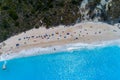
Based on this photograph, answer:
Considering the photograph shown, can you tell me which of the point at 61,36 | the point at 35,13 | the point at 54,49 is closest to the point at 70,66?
the point at 54,49

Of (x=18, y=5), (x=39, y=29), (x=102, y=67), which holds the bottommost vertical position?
(x=102, y=67)

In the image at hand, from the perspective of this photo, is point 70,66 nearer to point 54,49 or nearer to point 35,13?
point 54,49

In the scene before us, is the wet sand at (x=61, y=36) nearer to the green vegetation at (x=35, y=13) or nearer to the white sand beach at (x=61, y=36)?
the white sand beach at (x=61, y=36)

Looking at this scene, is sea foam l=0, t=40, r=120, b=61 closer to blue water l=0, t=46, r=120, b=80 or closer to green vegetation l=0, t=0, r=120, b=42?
blue water l=0, t=46, r=120, b=80

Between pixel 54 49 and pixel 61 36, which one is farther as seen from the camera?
pixel 61 36

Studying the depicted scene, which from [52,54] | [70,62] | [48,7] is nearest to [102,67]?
[70,62]

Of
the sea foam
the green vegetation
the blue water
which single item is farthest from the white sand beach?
the blue water

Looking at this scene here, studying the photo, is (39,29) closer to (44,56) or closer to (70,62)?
(44,56)
